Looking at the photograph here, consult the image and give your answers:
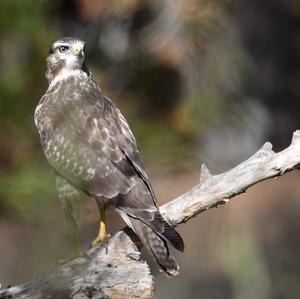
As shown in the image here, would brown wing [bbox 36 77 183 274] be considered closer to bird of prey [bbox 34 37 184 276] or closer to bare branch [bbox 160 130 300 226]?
bird of prey [bbox 34 37 184 276]

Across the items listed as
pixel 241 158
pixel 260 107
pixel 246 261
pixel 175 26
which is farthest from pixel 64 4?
pixel 246 261

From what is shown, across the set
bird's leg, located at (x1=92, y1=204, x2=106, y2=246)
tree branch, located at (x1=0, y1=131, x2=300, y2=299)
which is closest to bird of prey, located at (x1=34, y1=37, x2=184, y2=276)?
bird's leg, located at (x1=92, y1=204, x2=106, y2=246)

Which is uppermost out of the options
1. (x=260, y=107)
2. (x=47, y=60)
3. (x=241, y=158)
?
(x=260, y=107)

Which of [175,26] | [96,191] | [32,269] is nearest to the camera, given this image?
[32,269]

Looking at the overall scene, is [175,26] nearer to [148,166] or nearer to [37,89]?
[148,166]

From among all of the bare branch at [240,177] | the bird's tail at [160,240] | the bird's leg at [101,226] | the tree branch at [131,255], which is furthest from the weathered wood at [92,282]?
the bird's leg at [101,226]

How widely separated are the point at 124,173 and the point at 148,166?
1.74 metres

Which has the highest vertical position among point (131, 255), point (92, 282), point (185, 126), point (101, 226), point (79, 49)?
point (79, 49)

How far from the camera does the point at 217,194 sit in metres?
4.18

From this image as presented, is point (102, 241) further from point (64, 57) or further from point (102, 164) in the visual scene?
point (64, 57)

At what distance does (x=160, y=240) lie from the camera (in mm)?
4273

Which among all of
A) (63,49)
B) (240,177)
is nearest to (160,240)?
(240,177)

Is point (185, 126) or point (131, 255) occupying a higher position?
point (185, 126)

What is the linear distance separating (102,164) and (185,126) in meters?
0.75
